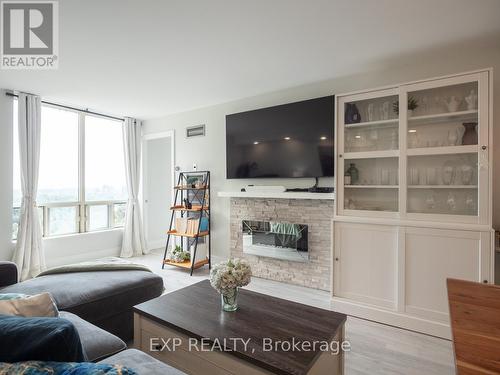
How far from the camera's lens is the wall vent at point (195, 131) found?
→ 438cm

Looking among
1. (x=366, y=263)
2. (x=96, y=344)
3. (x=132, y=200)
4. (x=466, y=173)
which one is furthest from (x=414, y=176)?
(x=132, y=200)

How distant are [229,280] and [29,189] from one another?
11.7 ft

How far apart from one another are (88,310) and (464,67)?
12.6 feet

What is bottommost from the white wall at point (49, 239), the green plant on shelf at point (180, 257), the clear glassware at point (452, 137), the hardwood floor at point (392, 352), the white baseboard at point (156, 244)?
the hardwood floor at point (392, 352)

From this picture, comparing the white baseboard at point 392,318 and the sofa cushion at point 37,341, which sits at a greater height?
the sofa cushion at point 37,341

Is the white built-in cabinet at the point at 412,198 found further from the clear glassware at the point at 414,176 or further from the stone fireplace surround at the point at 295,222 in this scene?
the stone fireplace surround at the point at 295,222

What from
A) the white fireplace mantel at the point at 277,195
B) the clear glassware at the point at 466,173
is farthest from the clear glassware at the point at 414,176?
the white fireplace mantel at the point at 277,195

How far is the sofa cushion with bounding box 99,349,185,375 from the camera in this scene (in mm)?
1149

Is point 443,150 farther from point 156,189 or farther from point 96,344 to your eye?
point 156,189

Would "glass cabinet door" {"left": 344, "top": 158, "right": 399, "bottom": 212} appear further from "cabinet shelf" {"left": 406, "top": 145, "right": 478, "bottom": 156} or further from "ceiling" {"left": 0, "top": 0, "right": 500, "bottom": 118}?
"ceiling" {"left": 0, "top": 0, "right": 500, "bottom": 118}

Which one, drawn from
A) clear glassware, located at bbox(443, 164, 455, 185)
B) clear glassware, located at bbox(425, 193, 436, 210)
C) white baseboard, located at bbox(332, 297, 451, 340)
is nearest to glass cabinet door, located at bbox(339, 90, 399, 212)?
clear glassware, located at bbox(425, 193, 436, 210)

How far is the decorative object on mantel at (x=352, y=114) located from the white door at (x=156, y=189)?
3.68 m

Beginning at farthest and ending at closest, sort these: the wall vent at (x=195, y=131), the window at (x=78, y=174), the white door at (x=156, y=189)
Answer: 1. the white door at (x=156, y=189)
2. the wall vent at (x=195, y=131)
3. the window at (x=78, y=174)

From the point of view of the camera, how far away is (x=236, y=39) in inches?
91.1
